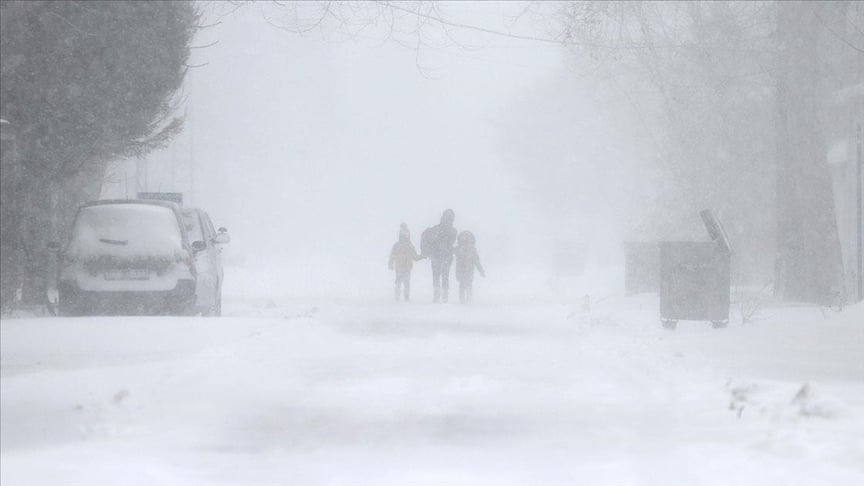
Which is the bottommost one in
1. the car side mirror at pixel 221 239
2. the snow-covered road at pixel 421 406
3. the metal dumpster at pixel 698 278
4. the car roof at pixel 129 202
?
the snow-covered road at pixel 421 406

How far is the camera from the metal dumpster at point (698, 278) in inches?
594

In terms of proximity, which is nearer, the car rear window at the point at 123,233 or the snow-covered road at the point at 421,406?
the snow-covered road at the point at 421,406

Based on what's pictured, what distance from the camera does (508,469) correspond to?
6.85m

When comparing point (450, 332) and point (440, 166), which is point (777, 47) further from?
point (440, 166)

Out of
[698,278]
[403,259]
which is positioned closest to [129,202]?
[698,278]

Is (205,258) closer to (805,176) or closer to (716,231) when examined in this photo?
(716,231)

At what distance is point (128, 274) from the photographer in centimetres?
1527

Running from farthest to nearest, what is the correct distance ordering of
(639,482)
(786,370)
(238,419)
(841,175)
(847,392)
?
1. (841,175)
2. (786,370)
3. (847,392)
4. (238,419)
5. (639,482)

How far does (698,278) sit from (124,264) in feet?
23.8

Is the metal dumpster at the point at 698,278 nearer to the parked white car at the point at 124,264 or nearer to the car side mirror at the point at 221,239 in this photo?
the parked white car at the point at 124,264

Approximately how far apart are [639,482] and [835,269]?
1597 centimetres

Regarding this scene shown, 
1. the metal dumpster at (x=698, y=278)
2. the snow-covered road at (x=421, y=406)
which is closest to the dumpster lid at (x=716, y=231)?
the metal dumpster at (x=698, y=278)

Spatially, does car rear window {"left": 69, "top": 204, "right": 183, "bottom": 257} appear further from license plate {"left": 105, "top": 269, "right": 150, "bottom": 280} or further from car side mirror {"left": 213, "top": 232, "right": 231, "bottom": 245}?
car side mirror {"left": 213, "top": 232, "right": 231, "bottom": 245}

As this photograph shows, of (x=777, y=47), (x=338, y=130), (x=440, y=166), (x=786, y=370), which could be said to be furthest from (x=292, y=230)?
(x=786, y=370)
